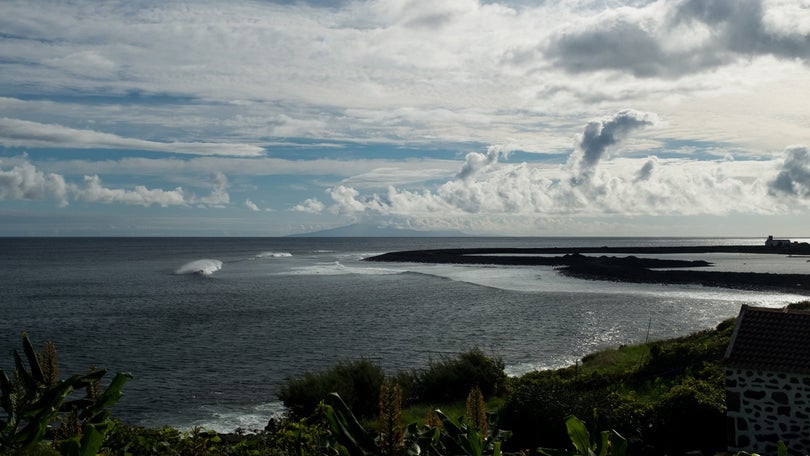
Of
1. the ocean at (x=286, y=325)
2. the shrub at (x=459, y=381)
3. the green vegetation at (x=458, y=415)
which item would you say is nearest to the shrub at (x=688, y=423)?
the green vegetation at (x=458, y=415)

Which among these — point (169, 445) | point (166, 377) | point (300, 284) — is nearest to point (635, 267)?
point (300, 284)

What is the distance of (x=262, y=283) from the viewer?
306ft

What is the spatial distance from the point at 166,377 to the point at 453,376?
16.1 m

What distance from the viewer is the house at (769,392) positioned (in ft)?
52.4

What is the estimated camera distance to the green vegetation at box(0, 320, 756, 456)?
15.8ft

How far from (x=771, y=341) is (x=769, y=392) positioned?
1.26m

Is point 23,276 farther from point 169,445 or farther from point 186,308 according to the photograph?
point 169,445

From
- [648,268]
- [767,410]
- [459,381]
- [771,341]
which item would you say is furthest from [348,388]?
[648,268]

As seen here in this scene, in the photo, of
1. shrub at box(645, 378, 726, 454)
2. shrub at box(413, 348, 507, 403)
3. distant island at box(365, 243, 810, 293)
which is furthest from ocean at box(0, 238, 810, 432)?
shrub at box(645, 378, 726, 454)

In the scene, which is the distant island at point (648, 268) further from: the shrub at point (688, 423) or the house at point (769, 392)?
the house at point (769, 392)

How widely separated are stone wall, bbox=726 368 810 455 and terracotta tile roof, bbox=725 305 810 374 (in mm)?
227

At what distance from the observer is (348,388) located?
25031 millimetres

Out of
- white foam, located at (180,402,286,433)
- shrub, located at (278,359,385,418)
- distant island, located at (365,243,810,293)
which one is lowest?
distant island, located at (365,243,810,293)

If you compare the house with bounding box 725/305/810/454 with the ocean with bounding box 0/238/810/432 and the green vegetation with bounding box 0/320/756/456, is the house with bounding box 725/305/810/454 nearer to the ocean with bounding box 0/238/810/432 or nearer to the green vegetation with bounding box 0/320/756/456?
the green vegetation with bounding box 0/320/756/456
